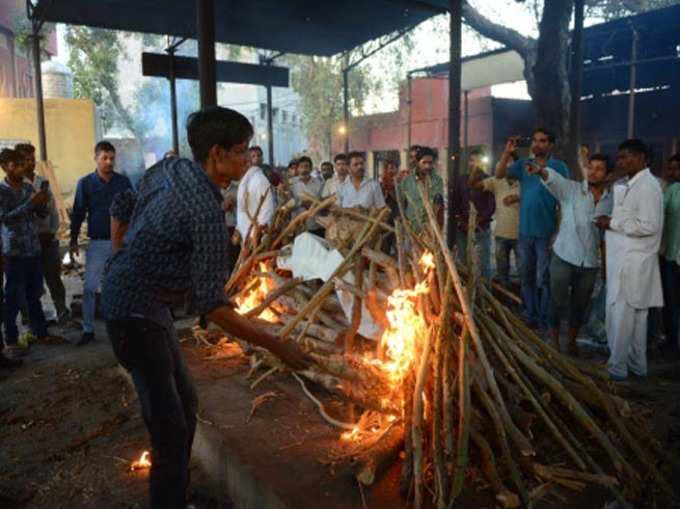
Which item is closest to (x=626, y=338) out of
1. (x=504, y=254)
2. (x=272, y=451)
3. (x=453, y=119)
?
(x=504, y=254)

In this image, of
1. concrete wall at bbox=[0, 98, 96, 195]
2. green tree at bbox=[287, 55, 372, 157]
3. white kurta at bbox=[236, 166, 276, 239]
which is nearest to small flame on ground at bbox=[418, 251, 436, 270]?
white kurta at bbox=[236, 166, 276, 239]

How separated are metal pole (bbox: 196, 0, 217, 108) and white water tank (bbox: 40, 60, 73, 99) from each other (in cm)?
2094

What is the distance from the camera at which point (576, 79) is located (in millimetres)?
9336

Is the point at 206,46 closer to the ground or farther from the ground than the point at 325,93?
closer to the ground

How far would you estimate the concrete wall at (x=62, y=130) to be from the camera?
1781cm

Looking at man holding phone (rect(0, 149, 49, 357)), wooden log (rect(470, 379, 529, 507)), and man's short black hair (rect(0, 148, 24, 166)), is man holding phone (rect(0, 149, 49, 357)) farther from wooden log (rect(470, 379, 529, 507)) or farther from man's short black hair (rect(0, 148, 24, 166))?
wooden log (rect(470, 379, 529, 507))

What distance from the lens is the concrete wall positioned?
17812mm

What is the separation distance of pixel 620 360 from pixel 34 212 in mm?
5903

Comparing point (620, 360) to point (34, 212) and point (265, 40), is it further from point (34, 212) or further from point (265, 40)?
point (265, 40)

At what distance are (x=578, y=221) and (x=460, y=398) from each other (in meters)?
3.06

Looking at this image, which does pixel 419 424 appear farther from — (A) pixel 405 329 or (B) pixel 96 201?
(B) pixel 96 201

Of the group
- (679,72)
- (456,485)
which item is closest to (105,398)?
(456,485)

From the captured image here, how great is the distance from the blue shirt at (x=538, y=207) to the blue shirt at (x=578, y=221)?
0.42 metres

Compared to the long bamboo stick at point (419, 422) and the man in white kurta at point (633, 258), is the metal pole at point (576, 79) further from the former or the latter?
the long bamboo stick at point (419, 422)
